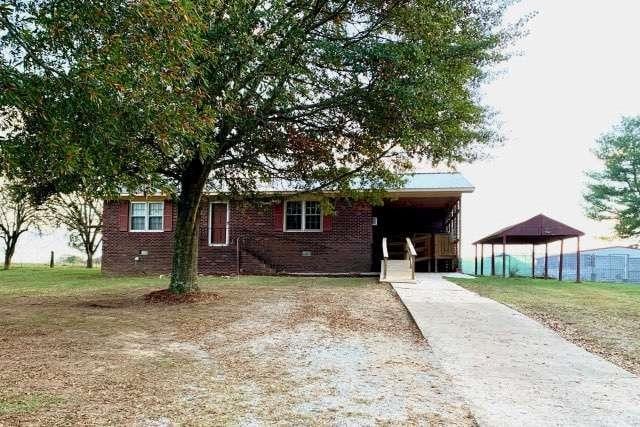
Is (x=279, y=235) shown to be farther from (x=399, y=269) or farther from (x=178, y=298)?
(x=178, y=298)

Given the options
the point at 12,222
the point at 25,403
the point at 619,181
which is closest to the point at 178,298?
the point at 25,403

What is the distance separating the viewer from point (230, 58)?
297 inches

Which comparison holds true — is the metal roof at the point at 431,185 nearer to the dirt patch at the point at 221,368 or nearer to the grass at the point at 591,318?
the grass at the point at 591,318

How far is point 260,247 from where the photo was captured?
63.9 feet

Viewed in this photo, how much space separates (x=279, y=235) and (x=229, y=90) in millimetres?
11535

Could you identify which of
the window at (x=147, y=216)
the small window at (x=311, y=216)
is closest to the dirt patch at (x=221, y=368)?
the small window at (x=311, y=216)

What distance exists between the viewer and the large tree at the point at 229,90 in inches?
222

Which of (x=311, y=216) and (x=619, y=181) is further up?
(x=619, y=181)

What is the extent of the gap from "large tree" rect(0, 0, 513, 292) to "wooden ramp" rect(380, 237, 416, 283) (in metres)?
3.34

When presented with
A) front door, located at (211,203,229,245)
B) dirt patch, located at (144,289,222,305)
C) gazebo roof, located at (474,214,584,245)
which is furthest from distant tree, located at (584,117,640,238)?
dirt patch, located at (144,289,222,305)

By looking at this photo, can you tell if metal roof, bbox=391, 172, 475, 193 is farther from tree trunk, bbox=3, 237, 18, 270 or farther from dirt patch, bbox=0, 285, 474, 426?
tree trunk, bbox=3, 237, 18, 270

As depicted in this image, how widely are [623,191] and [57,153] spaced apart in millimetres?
35124

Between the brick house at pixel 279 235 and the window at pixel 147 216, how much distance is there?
0.04 metres

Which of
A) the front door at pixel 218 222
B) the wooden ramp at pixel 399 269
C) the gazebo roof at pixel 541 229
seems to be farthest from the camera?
the front door at pixel 218 222
